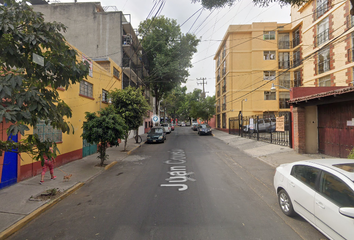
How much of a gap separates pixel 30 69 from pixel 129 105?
11.0m

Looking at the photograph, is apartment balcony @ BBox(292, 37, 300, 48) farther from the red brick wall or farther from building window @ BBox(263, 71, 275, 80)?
the red brick wall

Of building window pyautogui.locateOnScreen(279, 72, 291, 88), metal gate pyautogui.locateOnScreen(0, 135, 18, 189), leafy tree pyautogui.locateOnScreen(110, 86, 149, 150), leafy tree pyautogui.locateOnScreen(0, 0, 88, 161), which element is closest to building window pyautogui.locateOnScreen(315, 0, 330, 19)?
building window pyautogui.locateOnScreen(279, 72, 291, 88)

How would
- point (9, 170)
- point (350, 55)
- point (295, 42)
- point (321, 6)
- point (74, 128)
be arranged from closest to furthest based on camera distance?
point (9, 170) < point (74, 128) < point (350, 55) < point (321, 6) < point (295, 42)

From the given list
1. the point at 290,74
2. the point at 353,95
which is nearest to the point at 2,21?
the point at 353,95

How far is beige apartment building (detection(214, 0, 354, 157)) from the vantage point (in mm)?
9788

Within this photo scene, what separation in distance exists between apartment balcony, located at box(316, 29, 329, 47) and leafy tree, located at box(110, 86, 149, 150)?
51.8 feet

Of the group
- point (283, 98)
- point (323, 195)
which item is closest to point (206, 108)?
point (283, 98)

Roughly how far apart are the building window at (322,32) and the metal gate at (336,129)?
9234 mm

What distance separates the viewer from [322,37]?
656 inches

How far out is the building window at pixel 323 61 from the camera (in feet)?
53.9

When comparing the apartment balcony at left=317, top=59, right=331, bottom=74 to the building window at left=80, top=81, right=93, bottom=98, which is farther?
the apartment balcony at left=317, top=59, right=331, bottom=74

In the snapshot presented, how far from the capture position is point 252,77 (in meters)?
28.2

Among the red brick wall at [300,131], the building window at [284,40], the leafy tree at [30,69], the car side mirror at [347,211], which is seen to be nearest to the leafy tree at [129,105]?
the red brick wall at [300,131]

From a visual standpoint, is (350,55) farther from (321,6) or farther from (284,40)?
(284,40)
